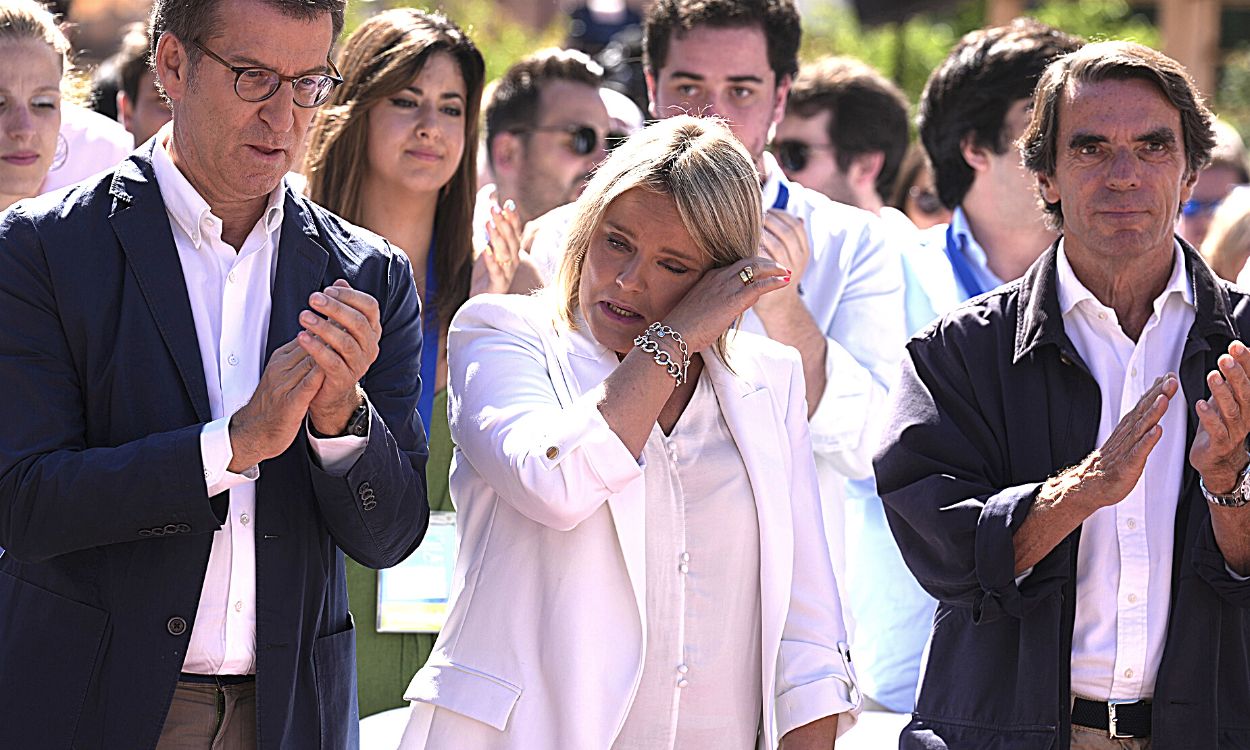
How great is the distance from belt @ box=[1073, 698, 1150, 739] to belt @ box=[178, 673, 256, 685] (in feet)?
5.34

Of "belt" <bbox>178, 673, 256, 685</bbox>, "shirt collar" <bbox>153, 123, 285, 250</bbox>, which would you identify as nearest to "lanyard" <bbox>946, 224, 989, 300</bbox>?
"shirt collar" <bbox>153, 123, 285, 250</bbox>

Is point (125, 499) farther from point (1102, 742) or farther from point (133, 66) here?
point (133, 66)

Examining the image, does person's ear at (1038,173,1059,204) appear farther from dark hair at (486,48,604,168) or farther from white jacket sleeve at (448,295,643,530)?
dark hair at (486,48,604,168)

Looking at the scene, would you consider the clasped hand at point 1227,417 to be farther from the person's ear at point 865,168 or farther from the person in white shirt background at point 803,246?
the person's ear at point 865,168

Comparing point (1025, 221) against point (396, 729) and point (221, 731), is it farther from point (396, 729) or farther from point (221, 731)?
point (221, 731)

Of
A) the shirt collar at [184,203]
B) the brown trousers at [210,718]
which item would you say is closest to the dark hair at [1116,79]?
the shirt collar at [184,203]

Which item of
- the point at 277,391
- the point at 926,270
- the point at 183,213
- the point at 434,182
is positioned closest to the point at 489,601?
Result: the point at 277,391

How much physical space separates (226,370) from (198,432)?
0.21m

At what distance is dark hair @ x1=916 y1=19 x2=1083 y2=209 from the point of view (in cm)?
508

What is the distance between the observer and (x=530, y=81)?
6.09m

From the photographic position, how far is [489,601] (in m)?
3.05

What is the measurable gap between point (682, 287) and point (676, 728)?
33.7 inches

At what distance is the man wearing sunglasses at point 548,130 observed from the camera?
5996 mm

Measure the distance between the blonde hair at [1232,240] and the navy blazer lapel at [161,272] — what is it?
3.89 meters
